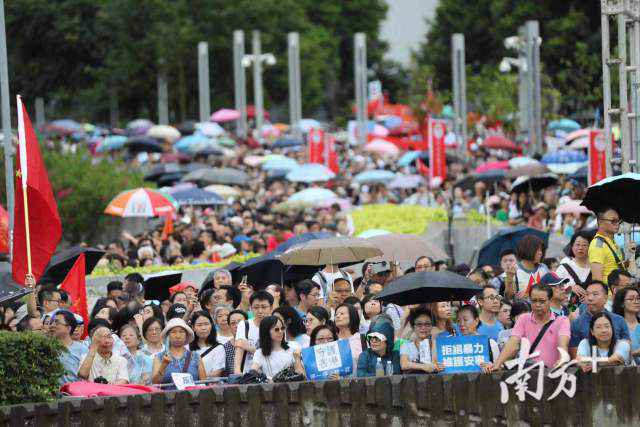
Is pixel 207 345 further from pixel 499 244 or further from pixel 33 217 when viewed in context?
pixel 499 244

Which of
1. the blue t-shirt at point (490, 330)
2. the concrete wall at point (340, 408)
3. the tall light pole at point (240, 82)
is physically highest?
the tall light pole at point (240, 82)

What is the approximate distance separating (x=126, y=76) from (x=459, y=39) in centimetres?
2613

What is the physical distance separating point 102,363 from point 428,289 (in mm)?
2652

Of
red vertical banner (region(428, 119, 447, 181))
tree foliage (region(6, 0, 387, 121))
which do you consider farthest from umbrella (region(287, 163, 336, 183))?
tree foliage (region(6, 0, 387, 121))

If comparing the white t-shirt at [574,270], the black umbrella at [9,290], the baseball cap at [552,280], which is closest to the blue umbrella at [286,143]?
the black umbrella at [9,290]

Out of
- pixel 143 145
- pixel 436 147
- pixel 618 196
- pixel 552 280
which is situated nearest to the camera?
pixel 552 280

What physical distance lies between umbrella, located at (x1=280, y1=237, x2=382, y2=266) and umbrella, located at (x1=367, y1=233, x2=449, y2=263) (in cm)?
53

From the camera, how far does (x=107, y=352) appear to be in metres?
12.6

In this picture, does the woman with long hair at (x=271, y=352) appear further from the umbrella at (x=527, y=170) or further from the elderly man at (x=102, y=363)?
the umbrella at (x=527, y=170)

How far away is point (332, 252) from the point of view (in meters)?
16.1

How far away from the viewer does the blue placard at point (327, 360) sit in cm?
1195

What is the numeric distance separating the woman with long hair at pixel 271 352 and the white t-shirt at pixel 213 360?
0.36m

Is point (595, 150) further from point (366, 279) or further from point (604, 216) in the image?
point (604, 216)

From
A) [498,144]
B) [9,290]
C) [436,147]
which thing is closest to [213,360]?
[9,290]
